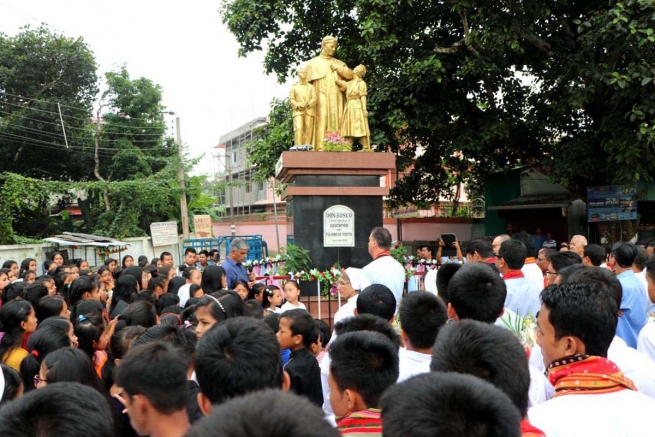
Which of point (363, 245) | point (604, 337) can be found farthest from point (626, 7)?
point (604, 337)

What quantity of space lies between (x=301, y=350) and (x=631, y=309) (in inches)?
98.7

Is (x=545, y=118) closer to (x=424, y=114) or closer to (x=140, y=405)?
(x=424, y=114)

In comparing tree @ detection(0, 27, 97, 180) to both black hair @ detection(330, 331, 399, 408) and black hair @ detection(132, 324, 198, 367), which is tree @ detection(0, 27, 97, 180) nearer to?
black hair @ detection(132, 324, 198, 367)

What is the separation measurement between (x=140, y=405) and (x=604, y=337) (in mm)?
1681

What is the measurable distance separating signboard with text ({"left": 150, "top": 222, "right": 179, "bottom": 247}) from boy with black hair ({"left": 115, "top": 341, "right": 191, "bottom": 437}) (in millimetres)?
19659

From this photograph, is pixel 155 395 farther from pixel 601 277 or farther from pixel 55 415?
pixel 601 277

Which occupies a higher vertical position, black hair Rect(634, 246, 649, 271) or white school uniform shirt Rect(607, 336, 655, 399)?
black hair Rect(634, 246, 649, 271)

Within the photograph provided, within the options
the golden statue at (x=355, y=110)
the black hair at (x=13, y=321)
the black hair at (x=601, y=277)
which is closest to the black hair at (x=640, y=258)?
the black hair at (x=601, y=277)

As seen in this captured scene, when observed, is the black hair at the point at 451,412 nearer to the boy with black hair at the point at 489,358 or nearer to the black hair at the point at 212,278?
the boy with black hair at the point at 489,358

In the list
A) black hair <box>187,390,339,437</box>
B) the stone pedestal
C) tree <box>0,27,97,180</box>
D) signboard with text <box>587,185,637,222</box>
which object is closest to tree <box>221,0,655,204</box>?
signboard with text <box>587,185,637,222</box>

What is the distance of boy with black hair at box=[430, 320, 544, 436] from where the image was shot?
1.89 meters

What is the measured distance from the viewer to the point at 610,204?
13.8m

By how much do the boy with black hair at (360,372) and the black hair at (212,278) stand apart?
333cm

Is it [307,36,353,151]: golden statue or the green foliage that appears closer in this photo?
[307,36,353,151]: golden statue
